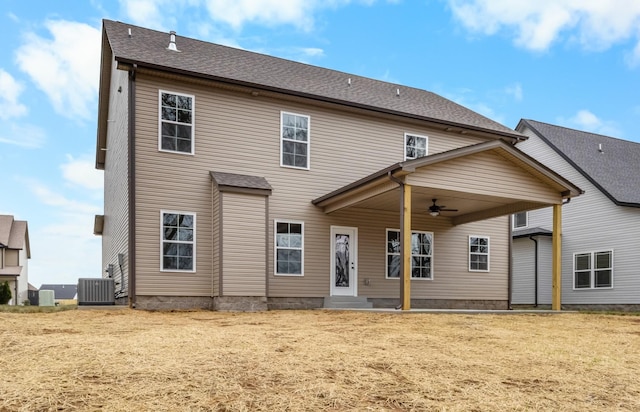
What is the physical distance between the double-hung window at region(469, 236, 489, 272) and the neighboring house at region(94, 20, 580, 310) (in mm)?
53

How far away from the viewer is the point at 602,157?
810 inches

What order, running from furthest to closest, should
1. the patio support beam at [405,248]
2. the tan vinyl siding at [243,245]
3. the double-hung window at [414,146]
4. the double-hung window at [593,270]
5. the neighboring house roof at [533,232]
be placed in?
the neighboring house roof at [533,232], the double-hung window at [593,270], the double-hung window at [414,146], the tan vinyl siding at [243,245], the patio support beam at [405,248]

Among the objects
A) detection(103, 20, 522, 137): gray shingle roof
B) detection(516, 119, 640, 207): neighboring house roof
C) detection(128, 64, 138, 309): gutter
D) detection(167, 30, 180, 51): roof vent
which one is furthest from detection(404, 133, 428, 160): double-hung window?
detection(128, 64, 138, 309): gutter

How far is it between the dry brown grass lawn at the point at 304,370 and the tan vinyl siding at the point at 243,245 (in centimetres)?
424

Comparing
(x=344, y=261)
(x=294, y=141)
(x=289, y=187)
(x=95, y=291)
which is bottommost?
(x=95, y=291)

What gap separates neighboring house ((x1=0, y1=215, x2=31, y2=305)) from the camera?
2925 cm

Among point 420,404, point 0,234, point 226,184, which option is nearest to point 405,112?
point 226,184

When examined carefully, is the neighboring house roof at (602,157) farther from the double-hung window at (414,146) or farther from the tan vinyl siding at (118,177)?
the tan vinyl siding at (118,177)

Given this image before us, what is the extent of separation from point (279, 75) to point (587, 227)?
41.6 ft

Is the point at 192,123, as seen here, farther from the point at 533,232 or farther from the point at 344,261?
the point at 533,232

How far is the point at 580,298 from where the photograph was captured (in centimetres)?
1869

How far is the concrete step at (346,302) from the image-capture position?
13.3 metres

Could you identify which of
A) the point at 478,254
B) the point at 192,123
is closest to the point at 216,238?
the point at 192,123

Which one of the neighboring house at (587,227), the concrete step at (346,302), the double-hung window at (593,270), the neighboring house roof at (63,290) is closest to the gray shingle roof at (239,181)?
the concrete step at (346,302)
